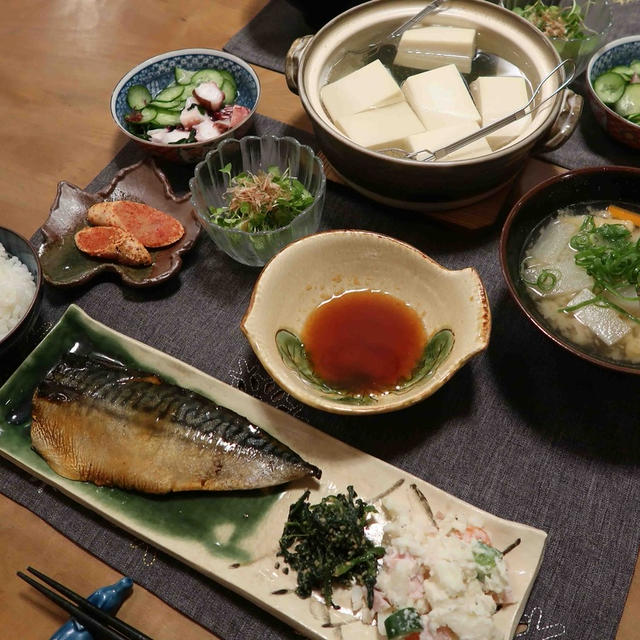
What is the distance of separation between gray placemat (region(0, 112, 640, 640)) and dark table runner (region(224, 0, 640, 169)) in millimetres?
688

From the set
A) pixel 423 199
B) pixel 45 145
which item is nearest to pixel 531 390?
pixel 423 199

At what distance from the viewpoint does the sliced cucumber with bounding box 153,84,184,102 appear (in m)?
2.54

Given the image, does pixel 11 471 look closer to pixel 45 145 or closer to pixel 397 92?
pixel 45 145

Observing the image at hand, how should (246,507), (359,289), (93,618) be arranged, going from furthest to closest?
(359,289), (246,507), (93,618)

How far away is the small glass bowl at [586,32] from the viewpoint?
2.54 m

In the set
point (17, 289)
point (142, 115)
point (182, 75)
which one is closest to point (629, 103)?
point (182, 75)

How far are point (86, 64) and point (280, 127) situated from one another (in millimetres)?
1221

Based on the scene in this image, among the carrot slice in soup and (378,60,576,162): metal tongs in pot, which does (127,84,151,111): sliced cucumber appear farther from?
the carrot slice in soup

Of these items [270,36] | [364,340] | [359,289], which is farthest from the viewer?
[270,36]

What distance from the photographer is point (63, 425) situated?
A: 172 centimetres

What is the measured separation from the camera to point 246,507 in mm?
1615

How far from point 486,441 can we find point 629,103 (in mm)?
1642

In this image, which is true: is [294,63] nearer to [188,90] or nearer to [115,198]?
[188,90]

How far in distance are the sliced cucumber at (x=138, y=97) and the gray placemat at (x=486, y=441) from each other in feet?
2.74
